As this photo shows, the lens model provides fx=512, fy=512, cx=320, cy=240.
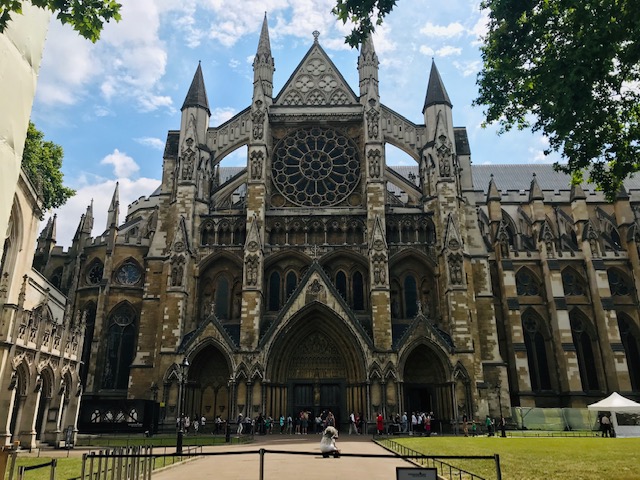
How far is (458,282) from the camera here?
96.1 ft

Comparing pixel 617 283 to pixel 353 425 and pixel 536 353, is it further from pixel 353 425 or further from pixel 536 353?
pixel 353 425

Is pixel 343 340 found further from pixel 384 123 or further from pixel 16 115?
pixel 16 115

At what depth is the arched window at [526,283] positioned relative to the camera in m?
40.0

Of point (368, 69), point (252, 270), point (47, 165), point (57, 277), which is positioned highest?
point (368, 69)

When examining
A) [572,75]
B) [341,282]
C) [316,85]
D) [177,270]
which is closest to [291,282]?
[341,282]

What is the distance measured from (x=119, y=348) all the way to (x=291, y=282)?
12.4 m

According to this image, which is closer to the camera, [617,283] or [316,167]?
[316,167]

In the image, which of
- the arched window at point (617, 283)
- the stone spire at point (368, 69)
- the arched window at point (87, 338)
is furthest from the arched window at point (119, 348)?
the arched window at point (617, 283)

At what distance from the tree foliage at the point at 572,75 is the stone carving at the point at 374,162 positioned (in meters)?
15.8

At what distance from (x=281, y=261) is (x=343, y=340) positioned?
635cm

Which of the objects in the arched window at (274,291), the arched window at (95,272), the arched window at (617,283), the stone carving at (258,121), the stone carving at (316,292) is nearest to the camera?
the stone carving at (316,292)

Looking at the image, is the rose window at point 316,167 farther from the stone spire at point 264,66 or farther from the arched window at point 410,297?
the arched window at point 410,297

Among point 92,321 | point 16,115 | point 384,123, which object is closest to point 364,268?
point 384,123

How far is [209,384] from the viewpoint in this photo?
29500 mm
